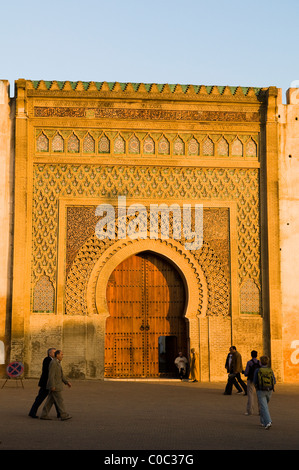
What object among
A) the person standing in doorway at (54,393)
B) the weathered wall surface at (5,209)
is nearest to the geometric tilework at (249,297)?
the weathered wall surface at (5,209)

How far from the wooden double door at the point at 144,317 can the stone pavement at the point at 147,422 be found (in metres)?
1.38

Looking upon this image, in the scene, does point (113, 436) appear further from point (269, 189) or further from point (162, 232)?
point (269, 189)

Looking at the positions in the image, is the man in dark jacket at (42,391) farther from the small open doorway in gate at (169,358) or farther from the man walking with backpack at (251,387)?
the small open doorway in gate at (169,358)

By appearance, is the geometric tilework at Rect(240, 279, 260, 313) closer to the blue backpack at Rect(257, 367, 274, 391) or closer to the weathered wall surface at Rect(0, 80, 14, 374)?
the weathered wall surface at Rect(0, 80, 14, 374)

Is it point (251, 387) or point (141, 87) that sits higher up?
point (141, 87)

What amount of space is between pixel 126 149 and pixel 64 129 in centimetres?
122

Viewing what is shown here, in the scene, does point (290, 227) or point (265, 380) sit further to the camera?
point (290, 227)

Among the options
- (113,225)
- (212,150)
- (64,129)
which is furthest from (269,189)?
(64,129)

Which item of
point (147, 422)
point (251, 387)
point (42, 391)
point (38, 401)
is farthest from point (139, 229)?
point (147, 422)

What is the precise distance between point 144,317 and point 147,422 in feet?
17.4

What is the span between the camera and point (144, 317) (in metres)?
12.3

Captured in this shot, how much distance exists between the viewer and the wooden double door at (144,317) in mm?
12211

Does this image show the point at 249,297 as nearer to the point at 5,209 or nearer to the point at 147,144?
the point at 147,144
